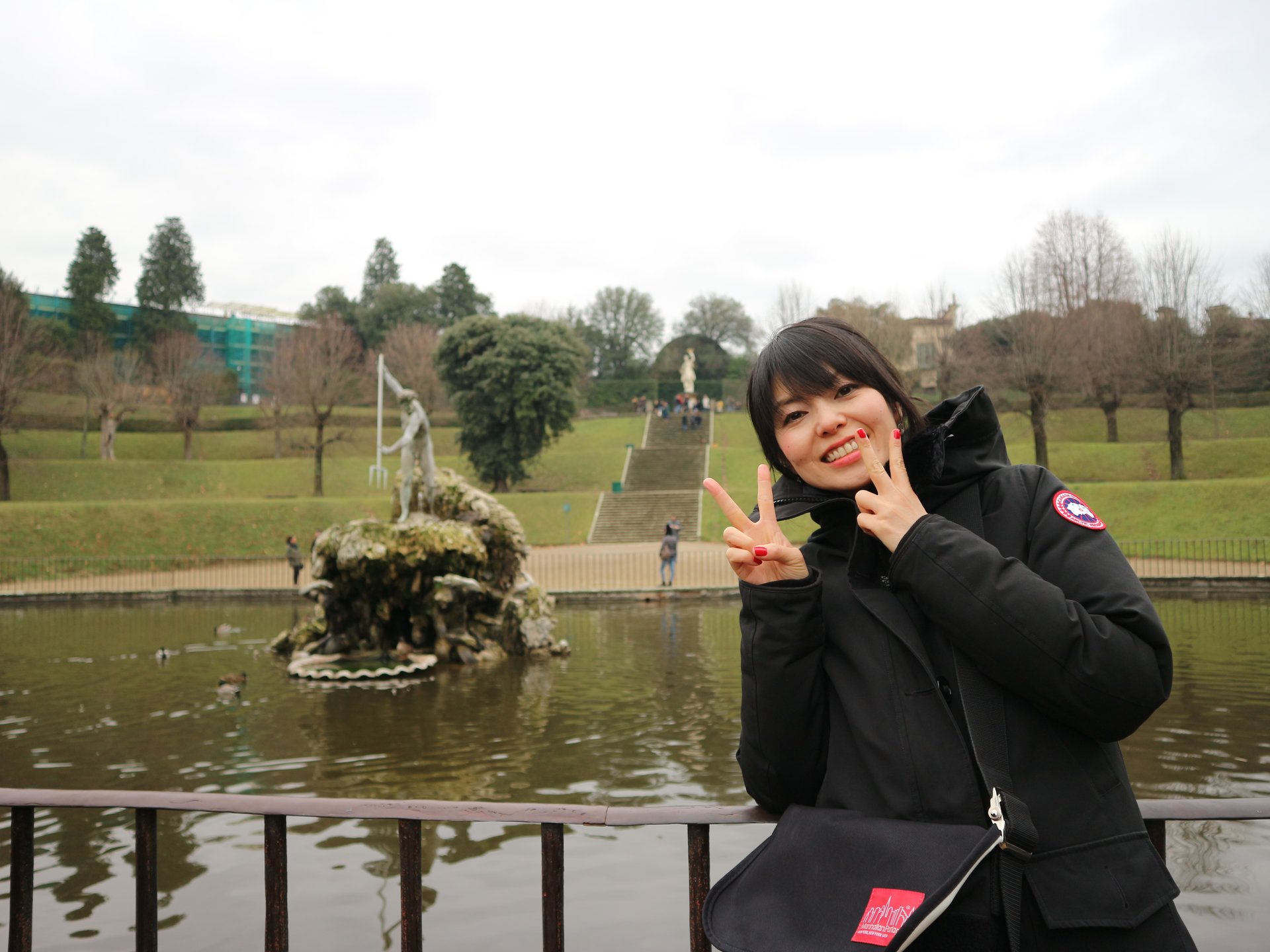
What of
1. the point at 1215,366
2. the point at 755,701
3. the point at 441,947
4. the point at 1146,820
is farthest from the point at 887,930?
the point at 1215,366

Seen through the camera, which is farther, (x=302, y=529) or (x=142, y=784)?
(x=302, y=529)

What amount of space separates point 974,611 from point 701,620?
17384 mm

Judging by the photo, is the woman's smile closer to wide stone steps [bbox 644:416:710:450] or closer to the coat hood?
the coat hood

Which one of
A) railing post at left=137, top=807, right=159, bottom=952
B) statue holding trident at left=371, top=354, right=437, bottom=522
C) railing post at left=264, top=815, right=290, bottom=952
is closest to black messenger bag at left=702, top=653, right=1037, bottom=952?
railing post at left=264, top=815, right=290, bottom=952

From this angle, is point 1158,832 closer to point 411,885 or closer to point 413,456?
point 411,885

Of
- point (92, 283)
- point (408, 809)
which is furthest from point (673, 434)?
point (408, 809)

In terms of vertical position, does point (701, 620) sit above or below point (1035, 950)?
below

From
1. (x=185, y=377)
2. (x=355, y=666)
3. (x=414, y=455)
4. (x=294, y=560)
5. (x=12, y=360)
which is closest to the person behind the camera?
(x=355, y=666)

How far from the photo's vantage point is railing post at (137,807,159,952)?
2684 millimetres

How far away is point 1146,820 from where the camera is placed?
7.48 ft

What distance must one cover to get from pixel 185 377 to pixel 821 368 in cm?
5408

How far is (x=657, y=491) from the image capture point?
39.2 m

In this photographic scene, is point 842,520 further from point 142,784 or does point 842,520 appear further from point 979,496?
point 142,784

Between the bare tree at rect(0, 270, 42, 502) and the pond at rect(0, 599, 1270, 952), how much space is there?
83.2 feet
